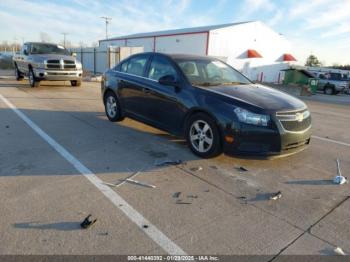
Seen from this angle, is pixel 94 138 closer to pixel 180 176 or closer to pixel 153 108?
pixel 153 108

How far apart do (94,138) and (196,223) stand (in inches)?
131

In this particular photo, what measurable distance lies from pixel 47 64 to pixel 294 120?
11.3 meters

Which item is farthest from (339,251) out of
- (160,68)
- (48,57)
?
(48,57)

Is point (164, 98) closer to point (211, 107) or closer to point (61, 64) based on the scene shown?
point (211, 107)

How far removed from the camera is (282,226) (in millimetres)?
3000

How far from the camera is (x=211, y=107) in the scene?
4.45 m

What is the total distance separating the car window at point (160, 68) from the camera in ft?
17.5

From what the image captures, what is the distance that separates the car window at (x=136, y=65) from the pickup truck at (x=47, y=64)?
7.60m

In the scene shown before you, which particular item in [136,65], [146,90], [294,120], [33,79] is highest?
[136,65]

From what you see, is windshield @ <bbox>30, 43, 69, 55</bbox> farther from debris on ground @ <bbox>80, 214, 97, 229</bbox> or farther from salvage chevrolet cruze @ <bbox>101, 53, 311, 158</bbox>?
debris on ground @ <bbox>80, 214, 97, 229</bbox>

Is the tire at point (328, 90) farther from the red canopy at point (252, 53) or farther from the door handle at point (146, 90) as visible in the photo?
the door handle at point (146, 90)

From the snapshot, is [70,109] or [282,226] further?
[70,109]

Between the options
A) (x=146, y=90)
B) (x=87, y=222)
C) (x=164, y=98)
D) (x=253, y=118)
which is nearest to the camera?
(x=87, y=222)

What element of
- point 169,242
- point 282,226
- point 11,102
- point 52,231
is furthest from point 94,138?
point 11,102
